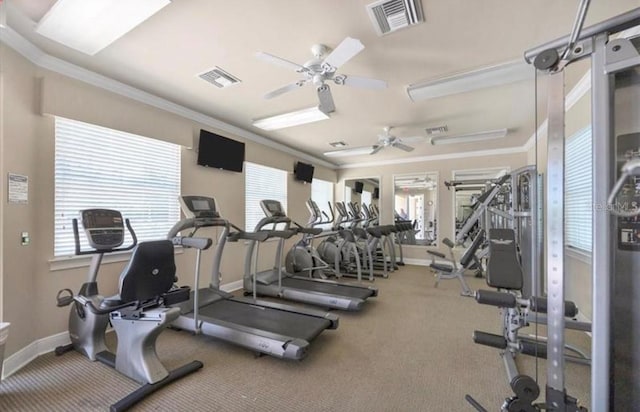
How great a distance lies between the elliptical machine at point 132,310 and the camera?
2025mm

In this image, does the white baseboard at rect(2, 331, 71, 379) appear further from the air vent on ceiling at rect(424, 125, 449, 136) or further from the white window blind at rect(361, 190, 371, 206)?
the white window blind at rect(361, 190, 371, 206)

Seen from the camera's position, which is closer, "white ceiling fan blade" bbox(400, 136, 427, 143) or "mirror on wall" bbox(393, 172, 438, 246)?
"white ceiling fan blade" bbox(400, 136, 427, 143)

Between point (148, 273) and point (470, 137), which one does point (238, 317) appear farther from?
point (470, 137)

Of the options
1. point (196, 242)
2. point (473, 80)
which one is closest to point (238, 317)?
point (196, 242)

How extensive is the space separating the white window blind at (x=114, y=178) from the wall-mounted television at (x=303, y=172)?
286 centimetres

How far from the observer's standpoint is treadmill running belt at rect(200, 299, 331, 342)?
106 inches

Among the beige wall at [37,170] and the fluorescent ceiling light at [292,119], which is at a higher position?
the fluorescent ceiling light at [292,119]

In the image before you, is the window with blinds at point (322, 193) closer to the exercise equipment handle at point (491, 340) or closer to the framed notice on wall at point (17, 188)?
the framed notice on wall at point (17, 188)

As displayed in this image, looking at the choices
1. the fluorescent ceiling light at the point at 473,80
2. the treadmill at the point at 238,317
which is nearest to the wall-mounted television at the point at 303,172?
the treadmill at the point at 238,317

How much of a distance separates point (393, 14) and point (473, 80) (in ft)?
4.36

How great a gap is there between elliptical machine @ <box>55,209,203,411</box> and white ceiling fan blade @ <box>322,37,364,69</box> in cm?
198

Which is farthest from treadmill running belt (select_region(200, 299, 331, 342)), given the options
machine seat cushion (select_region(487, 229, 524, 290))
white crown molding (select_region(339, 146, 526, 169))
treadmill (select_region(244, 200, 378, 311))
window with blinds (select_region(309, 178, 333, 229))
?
white crown molding (select_region(339, 146, 526, 169))

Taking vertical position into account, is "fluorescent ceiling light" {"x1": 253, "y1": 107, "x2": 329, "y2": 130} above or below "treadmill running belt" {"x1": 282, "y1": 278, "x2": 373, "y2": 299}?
above

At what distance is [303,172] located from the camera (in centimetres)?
648
